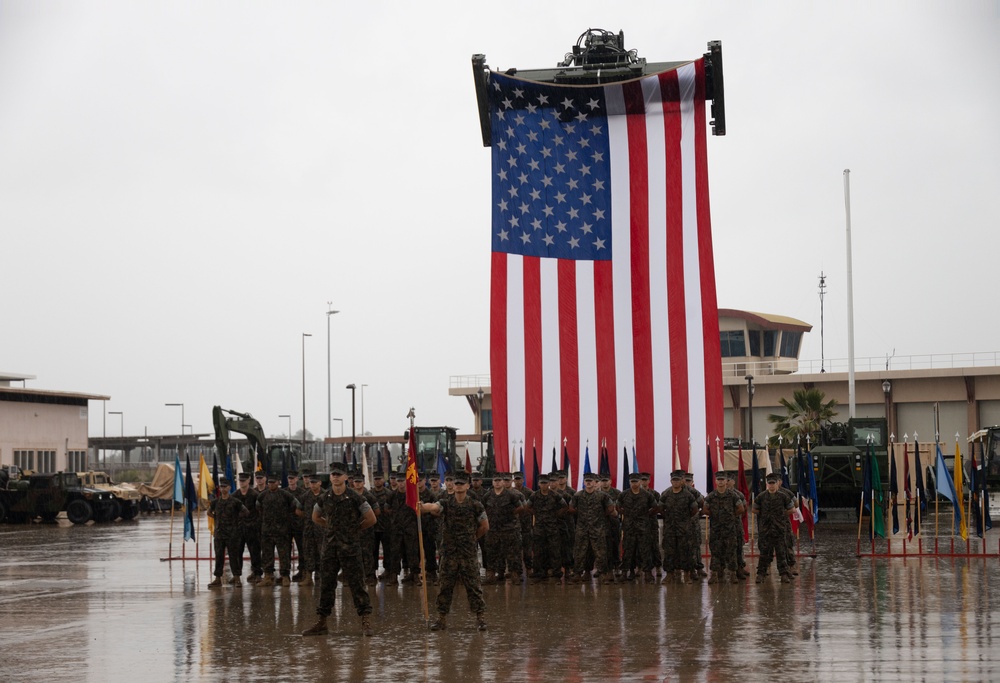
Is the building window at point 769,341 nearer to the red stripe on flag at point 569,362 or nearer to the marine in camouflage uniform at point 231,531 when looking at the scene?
the red stripe on flag at point 569,362

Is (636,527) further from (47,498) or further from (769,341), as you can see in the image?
(769,341)

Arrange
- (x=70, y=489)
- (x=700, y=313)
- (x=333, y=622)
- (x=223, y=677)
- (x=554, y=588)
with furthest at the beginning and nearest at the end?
1. (x=70, y=489)
2. (x=700, y=313)
3. (x=554, y=588)
4. (x=333, y=622)
5. (x=223, y=677)

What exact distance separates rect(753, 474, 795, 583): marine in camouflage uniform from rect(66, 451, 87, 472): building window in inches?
1762

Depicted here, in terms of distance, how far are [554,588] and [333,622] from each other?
4068mm

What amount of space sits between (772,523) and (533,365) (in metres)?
7.41

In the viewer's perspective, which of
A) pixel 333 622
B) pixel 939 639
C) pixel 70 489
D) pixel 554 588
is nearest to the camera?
pixel 939 639

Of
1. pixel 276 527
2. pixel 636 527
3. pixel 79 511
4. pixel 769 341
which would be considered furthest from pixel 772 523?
pixel 769 341

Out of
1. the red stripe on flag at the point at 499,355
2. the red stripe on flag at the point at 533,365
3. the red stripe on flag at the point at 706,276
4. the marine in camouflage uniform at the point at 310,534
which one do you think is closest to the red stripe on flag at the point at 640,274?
the red stripe on flag at the point at 706,276

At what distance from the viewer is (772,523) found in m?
16.3

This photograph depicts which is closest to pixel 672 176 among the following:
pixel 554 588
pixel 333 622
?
pixel 554 588

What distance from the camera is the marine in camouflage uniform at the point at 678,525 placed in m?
16.1

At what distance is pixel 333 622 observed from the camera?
1248cm

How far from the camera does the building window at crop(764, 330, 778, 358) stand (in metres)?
62.7

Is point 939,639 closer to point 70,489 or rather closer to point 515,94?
point 515,94
